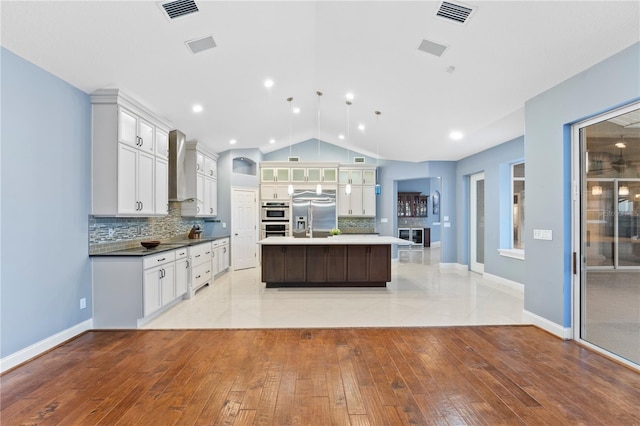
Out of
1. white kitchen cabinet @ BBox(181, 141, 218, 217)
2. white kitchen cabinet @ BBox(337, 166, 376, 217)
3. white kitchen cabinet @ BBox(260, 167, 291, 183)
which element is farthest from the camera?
white kitchen cabinet @ BBox(337, 166, 376, 217)

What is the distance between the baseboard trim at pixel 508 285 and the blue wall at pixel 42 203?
6.23 m

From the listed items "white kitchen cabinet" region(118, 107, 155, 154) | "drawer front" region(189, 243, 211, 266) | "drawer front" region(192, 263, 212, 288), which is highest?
"white kitchen cabinet" region(118, 107, 155, 154)

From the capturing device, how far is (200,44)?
11.1 feet

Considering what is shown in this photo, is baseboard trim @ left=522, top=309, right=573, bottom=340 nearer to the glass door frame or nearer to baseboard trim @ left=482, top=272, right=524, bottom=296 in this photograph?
the glass door frame

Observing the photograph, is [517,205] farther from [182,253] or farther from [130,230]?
[130,230]

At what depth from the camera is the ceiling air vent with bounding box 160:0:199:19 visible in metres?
2.70

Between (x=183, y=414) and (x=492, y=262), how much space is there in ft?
19.8

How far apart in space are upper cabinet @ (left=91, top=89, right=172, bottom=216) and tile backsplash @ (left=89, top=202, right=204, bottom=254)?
0.34m

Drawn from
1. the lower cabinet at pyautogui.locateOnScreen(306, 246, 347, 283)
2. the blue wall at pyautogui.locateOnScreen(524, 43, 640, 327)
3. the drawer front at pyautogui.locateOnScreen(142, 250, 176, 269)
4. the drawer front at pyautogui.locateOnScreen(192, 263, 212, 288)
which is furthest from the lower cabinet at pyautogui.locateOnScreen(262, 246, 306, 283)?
the blue wall at pyautogui.locateOnScreen(524, 43, 640, 327)

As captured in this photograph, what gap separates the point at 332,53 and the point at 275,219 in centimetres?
467

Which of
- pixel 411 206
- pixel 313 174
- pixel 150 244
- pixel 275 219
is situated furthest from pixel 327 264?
pixel 411 206

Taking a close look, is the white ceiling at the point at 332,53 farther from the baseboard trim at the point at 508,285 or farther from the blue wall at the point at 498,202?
the baseboard trim at the point at 508,285

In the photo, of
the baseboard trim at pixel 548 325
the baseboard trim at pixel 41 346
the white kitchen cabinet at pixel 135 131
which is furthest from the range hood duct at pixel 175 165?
the baseboard trim at pixel 548 325

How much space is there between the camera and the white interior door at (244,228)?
24.2 feet
